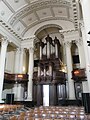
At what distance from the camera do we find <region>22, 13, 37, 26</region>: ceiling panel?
1477 centimetres

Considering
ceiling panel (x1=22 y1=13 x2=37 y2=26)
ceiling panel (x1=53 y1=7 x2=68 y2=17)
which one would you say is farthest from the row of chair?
ceiling panel (x1=22 y1=13 x2=37 y2=26)

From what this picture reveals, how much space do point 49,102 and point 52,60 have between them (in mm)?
4590

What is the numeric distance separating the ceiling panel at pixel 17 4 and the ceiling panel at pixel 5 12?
563 millimetres

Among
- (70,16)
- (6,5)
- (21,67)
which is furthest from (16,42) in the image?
(70,16)

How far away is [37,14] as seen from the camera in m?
14.8

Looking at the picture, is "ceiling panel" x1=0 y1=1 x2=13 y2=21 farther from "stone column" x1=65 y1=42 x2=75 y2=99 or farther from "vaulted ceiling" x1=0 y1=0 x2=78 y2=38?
"stone column" x1=65 y1=42 x2=75 y2=99

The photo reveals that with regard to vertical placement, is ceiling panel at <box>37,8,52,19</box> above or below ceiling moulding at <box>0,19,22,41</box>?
above

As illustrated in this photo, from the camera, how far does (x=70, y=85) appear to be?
41.3ft

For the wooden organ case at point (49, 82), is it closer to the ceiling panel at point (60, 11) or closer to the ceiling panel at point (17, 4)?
the ceiling panel at point (60, 11)

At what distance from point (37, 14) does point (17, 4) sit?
2.89m

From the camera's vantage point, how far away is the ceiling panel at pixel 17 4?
12.1 m

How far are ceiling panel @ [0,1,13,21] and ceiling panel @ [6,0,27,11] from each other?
0.56 meters

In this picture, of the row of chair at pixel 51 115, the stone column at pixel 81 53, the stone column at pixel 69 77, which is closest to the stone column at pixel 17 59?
the stone column at pixel 69 77

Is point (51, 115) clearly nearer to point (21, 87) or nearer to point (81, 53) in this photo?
point (81, 53)
